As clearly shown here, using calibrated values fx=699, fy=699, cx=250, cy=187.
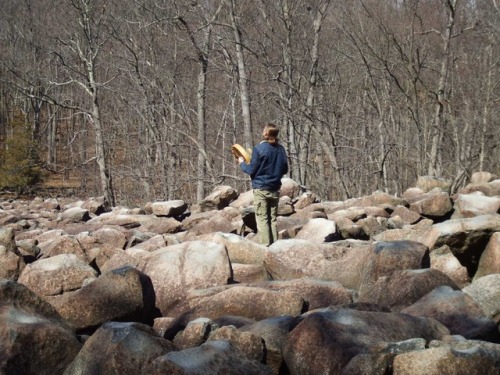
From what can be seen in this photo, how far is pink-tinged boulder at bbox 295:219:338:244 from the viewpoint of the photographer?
8492mm

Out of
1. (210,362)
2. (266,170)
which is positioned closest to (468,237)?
(266,170)

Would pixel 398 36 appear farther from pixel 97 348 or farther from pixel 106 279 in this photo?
pixel 97 348

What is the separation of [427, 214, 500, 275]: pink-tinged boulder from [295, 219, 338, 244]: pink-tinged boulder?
→ 190 centimetres

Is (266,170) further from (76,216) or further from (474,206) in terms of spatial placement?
(76,216)

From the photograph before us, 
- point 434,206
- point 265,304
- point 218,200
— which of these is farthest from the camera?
point 218,200

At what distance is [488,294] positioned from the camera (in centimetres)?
531

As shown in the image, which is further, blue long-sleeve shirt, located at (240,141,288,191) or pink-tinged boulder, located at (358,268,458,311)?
blue long-sleeve shirt, located at (240,141,288,191)

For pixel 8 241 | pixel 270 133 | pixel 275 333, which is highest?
pixel 270 133

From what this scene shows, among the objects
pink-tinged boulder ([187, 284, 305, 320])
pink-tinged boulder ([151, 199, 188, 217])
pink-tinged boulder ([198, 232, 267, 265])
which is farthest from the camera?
pink-tinged boulder ([151, 199, 188, 217])

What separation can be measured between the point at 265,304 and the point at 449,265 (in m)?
2.05

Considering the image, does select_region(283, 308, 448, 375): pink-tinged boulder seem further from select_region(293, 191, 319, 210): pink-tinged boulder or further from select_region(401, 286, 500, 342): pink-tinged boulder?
select_region(293, 191, 319, 210): pink-tinged boulder

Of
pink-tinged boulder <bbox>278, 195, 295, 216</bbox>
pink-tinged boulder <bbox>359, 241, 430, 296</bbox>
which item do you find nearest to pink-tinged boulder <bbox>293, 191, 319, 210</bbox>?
pink-tinged boulder <bbox>278, 195, 295, 216</bbox>

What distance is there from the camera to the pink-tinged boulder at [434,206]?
970cm

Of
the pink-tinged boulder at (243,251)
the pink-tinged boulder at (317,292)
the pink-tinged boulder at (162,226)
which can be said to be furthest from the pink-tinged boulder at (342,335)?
the pink-tinged boulder at (162,226)
